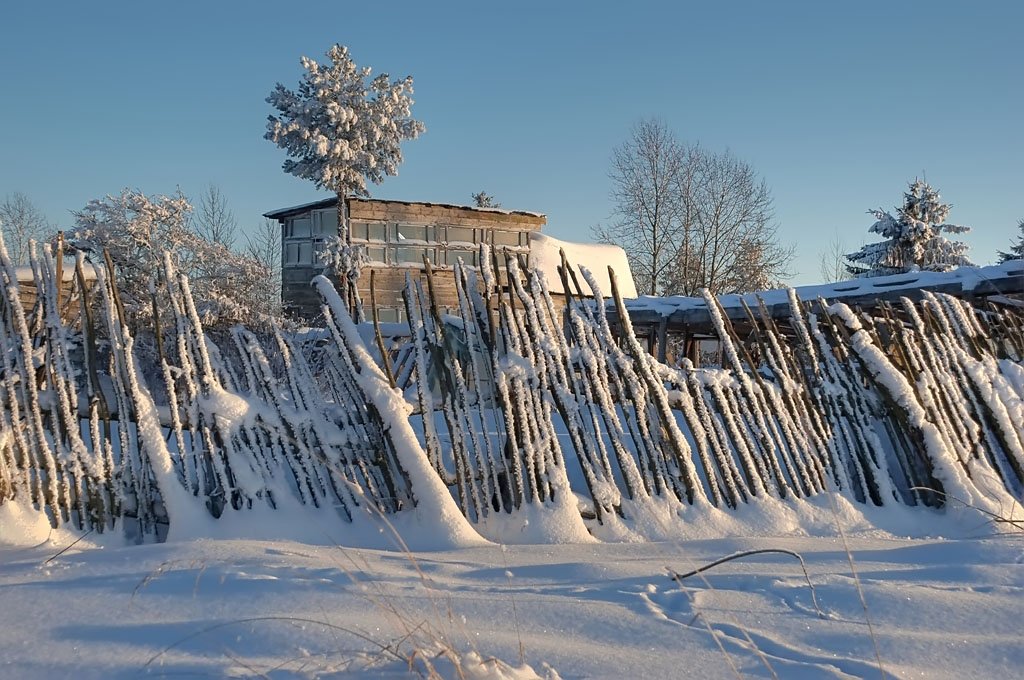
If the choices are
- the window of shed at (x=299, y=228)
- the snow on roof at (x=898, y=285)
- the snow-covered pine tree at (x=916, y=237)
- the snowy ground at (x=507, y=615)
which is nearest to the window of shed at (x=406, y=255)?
the window of shed at (x=299, y=228)

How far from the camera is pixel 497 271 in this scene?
4117 millimetres

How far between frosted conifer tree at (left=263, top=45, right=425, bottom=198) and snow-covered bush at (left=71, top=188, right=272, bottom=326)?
404 centimetres

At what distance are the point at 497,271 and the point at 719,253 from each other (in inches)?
1016

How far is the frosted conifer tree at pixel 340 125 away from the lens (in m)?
20.8

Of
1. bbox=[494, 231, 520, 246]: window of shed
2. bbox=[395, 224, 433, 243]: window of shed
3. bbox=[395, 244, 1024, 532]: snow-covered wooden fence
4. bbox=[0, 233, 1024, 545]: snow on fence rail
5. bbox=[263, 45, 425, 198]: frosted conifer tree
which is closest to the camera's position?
bbox=[0, 233, 1024, 545]: snow on fence rail

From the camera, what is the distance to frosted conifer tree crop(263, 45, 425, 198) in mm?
20828

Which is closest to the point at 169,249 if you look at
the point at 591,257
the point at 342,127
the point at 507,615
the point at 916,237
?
the point at 342,127

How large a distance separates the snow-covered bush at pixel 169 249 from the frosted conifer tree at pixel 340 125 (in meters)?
4.04

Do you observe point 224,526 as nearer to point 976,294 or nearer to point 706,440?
point 706,440

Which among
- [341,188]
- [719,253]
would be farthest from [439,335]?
[719,253]

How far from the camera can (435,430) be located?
4.03 metres

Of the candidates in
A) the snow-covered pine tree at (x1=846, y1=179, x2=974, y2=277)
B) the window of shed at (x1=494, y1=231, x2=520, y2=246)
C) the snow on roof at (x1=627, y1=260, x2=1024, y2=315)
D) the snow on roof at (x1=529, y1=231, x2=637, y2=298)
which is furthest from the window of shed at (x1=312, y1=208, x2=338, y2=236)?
the snow-covered pine tree at (x1=846, y1=179, x2=974, y2=277)

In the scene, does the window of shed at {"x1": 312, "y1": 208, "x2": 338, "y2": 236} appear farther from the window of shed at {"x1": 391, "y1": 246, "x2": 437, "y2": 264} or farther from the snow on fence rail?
the snow on fence rail

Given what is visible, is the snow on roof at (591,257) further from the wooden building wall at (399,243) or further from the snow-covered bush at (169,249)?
the snow-covered bush at (169,249)
